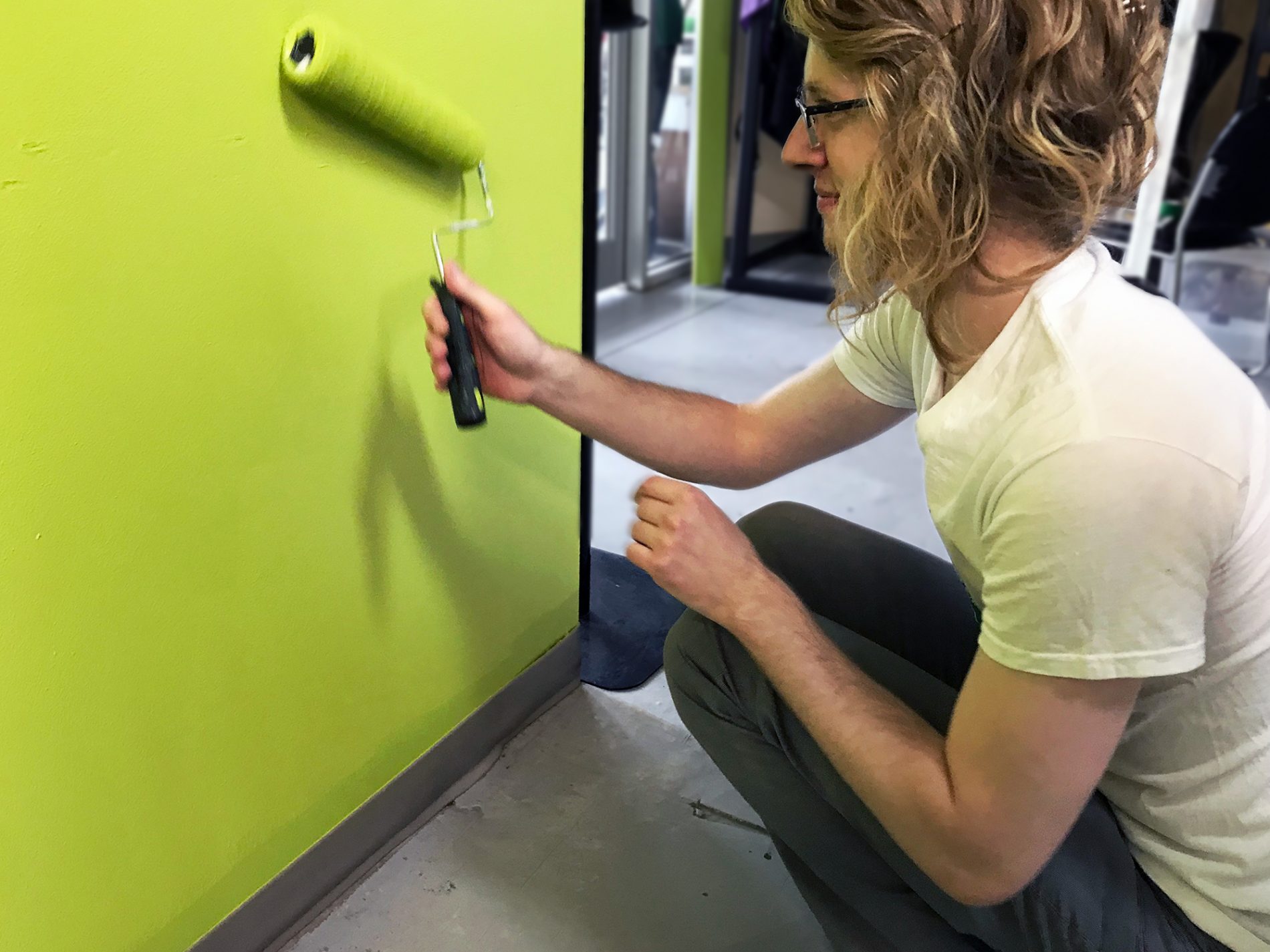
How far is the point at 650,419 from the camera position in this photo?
1.02 meters

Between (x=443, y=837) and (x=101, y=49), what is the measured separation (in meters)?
0.83

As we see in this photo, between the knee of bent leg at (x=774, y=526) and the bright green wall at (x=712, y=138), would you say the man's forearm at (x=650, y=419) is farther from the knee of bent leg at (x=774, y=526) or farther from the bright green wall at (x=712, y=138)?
the bright green wall at (x=712, y=138)

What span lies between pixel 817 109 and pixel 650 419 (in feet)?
1.26

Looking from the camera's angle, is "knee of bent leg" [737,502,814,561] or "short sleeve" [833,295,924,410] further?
"knee of bent leg" [737,502,814,561]

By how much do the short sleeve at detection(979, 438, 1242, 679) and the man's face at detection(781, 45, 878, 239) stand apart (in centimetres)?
26

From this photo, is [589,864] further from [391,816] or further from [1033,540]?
[1033,540]

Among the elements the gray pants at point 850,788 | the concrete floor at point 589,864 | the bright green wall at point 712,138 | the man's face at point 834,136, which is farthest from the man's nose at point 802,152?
the bright green wall at point 712,138

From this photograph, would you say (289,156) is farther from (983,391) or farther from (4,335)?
(983,391)

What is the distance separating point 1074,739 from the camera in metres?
0.62

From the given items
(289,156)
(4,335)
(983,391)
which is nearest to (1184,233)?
(983,391)

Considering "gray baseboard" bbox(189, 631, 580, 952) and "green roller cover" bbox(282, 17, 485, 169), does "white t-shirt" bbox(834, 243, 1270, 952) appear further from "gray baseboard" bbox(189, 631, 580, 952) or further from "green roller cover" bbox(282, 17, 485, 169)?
"gray baseboard" bbox(189, 631, 580, 952)

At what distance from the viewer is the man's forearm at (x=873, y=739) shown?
0.67 meters

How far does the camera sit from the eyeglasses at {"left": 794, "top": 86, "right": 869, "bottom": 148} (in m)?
0.70

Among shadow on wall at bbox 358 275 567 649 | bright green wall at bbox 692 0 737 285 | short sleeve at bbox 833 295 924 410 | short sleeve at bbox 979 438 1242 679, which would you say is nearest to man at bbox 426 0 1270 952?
short sleeve at bbox 979 438 1242 679
